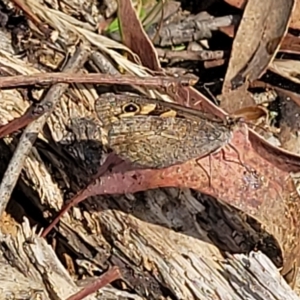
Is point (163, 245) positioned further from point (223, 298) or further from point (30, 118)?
point (30, 118)

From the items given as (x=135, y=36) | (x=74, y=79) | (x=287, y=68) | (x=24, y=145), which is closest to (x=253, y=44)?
(x=287, y=68)

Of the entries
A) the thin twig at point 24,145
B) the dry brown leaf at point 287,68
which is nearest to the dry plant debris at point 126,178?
the thin twig at point 24,145

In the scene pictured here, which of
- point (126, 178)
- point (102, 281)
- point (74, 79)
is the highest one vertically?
point (74, 79)

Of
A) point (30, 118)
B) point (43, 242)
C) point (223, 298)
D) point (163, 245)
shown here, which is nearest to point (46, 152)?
point (30, 118)

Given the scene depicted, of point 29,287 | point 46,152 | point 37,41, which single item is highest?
point 37,41

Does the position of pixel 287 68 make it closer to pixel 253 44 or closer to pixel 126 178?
pixel 253 44

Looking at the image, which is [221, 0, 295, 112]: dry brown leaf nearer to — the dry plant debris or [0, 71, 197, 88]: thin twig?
the dry plant debris

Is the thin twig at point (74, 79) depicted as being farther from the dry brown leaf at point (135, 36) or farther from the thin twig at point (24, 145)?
the dry brown leaf at point (135, 36)
